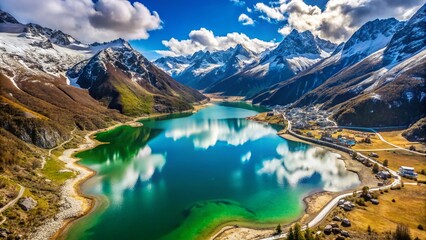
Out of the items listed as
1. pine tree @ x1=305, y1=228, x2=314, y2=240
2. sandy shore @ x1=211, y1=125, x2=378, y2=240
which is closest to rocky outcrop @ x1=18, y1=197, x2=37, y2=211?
sandy shore @ x1=211, y1=125, x2=378, y2=240

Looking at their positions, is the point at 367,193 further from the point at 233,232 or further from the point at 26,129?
the point at 26,129

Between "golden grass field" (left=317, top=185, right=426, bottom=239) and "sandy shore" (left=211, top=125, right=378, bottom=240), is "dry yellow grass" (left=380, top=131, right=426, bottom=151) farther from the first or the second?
"golden grass field" (left=317, top=185, right=426, bottom=239)

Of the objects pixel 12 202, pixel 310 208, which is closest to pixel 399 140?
pixel 310 208

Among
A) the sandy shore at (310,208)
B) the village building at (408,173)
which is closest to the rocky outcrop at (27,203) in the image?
the sandy shore at (310,208)

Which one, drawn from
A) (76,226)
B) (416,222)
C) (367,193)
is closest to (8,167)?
(76,226)

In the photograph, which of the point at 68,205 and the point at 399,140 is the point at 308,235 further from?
the point at 399,140
